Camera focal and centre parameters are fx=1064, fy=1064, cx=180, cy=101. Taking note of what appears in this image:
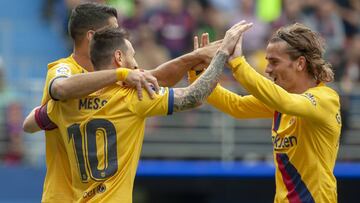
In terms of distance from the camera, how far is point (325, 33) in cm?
1496

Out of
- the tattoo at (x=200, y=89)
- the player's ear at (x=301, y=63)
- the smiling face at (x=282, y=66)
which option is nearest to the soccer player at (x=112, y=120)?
the tattoo at (x=200, y=89)

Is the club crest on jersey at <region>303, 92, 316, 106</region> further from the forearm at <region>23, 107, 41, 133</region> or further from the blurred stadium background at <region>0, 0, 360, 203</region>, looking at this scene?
the blurred stadium background at <region>0, 0, 360, 203</region>

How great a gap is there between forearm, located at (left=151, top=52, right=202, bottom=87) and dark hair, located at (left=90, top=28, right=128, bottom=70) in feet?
2.05

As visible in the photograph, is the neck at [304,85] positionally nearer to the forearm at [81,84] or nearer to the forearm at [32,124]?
the forearm at [81,84]

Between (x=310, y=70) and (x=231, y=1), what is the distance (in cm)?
867

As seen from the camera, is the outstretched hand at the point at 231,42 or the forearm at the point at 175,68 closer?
the outstretched hand at the point at 231,42

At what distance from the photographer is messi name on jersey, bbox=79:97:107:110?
22.6 ft

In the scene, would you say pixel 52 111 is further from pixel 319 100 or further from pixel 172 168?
pixel 172 168

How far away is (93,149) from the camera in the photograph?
6.91 m

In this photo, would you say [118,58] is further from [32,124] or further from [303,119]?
[303,119]

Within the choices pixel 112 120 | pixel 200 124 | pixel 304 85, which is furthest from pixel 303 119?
pixel 200 124

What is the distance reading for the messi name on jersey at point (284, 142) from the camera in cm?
732

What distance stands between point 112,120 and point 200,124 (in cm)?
740

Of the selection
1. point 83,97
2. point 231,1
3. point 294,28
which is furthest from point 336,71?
point 83,97
